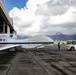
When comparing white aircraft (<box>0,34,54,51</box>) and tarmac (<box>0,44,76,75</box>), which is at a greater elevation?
Result: white aircraft (<box>0,34,54,51</box>)

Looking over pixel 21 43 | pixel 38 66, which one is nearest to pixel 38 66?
pixel 38 66

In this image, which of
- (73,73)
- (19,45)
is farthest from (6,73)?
(19,45)

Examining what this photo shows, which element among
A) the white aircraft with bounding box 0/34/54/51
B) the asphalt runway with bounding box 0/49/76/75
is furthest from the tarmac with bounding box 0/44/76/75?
the white aircraft with bounding box 0/34/54/51

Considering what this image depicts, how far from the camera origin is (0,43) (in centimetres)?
4106

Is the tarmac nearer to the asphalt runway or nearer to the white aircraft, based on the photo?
the asphalt runway

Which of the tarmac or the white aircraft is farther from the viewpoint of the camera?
the white aircraft

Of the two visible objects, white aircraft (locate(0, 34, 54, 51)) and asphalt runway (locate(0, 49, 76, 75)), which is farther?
white aircraft (locate(0, 34, 54, 51))

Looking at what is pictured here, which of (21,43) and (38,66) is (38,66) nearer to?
(38,66)

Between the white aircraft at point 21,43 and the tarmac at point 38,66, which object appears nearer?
the tarmac at point 38,66

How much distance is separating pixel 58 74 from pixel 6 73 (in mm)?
2959

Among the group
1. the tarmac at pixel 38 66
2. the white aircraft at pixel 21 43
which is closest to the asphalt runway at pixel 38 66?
the tarmac at pixel 38 66

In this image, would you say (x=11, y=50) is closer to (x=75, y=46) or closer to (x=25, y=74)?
(x=75, y=46)

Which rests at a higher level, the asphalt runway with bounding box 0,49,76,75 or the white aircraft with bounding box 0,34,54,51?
the white aircraft with bounding box 0,34,54,51

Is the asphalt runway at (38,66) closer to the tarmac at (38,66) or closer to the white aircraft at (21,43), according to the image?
the tarmac at (38,66)
